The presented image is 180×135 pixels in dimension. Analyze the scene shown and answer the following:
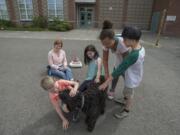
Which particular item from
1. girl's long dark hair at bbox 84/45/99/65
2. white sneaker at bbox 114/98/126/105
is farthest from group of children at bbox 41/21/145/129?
white sneaker at bbox 114/98/126/105

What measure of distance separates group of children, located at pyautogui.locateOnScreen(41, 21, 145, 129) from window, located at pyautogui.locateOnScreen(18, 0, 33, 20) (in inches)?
633

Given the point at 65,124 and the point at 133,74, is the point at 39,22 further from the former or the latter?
the point at 133,74

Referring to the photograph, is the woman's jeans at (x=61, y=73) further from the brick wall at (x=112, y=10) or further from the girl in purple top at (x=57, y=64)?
the brick wall at (x=112, y=10)

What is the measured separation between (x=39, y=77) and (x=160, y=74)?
133 inches

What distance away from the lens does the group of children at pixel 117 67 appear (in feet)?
5.47

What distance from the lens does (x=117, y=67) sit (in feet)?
6.10

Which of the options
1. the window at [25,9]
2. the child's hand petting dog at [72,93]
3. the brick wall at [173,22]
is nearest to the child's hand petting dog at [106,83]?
the child's hand petting dog at [72,93]

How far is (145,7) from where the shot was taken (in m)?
15.0

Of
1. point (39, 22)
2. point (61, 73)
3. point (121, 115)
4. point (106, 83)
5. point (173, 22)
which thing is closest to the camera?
point (106, 83)

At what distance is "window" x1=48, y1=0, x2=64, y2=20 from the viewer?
15.2 m

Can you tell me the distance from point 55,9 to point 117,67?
15.7 metres

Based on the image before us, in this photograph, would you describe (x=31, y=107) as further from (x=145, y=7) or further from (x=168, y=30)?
(x=145, y=7)

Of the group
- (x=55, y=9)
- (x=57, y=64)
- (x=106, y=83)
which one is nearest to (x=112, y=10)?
(x=55, y=9)

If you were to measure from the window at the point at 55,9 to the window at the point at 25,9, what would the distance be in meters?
2.16
